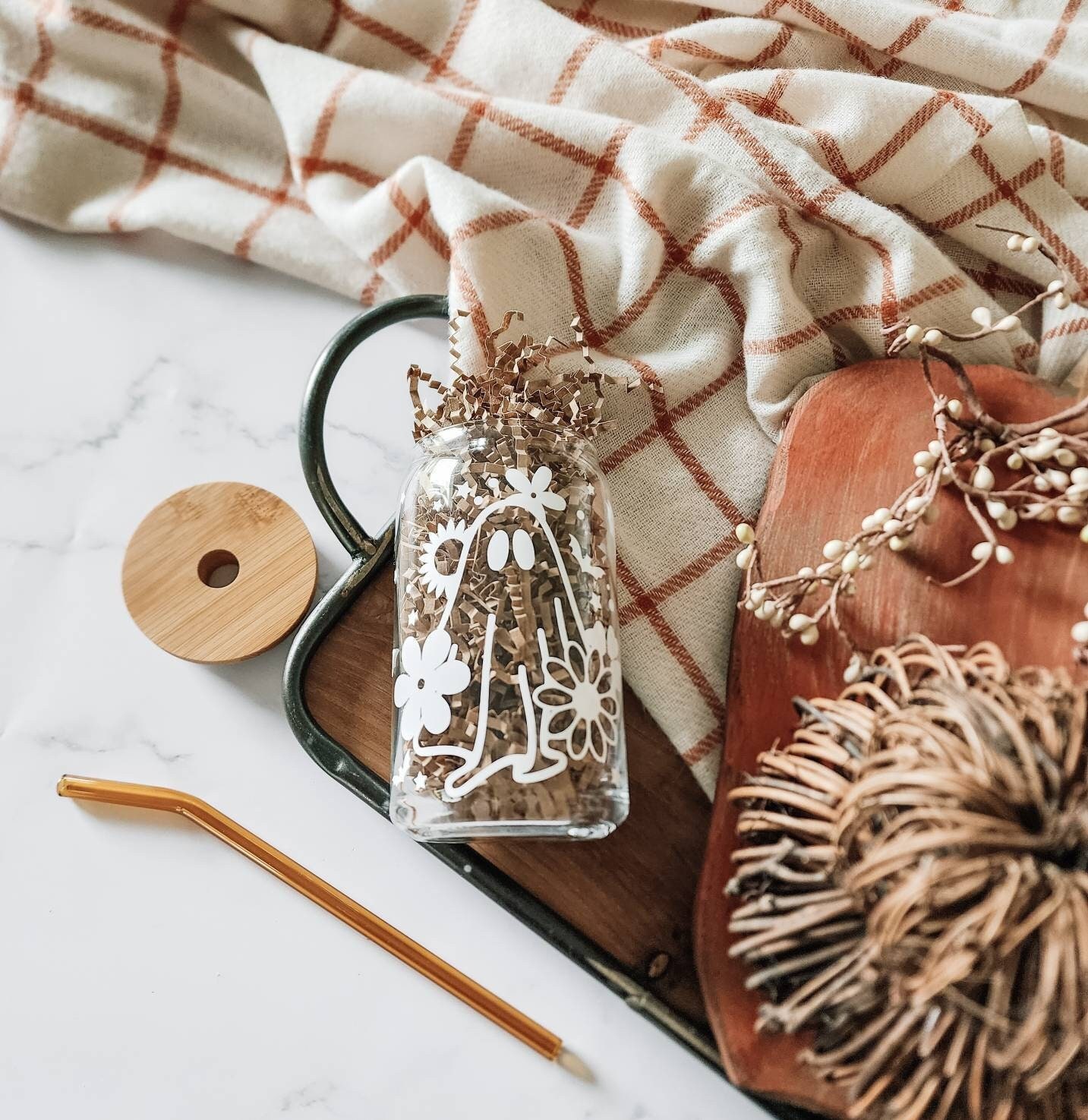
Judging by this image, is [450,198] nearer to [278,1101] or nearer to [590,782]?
[590,782]

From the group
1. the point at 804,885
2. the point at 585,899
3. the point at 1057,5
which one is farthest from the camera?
the point at 1057,5

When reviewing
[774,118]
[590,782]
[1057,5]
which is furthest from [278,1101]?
[1057,5]

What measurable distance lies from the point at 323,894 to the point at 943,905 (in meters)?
0.38

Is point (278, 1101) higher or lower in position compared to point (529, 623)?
lower

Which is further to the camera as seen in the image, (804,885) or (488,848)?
(488,848)

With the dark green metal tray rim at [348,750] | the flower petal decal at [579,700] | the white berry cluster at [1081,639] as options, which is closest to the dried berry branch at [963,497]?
the white berry cluster at [1081,639]

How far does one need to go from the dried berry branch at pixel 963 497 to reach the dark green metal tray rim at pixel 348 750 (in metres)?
0.21

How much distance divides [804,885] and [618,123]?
482mm

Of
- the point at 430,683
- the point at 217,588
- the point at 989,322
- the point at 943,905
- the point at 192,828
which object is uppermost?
the point at 989,322

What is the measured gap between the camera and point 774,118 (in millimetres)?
665

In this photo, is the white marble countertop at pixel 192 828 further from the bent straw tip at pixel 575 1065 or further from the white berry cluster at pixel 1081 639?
the white berry cluster at pixel 1081 639

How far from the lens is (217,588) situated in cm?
65

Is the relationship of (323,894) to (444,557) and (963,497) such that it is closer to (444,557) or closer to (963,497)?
(444,557)

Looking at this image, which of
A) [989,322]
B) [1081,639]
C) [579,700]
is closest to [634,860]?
[579,700]
